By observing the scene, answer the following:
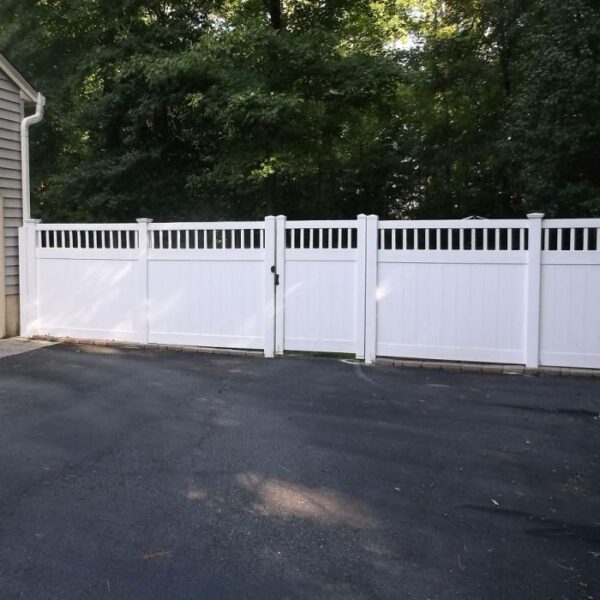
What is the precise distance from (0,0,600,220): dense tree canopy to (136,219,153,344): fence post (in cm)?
483

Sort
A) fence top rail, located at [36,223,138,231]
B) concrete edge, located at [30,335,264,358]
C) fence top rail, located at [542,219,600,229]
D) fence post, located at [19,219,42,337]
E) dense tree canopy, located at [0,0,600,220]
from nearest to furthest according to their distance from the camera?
fence top rail, located at [542,219,600,229]
concrete edge, located at [30,335,264,358]
fence top rail, located at [36,223,138,231]
fence post, located at [19,219,42,337]
dense tree canopy, located at [0,0,600,220]

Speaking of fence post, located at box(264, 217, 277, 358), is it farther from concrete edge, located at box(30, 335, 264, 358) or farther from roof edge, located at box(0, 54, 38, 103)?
roof edge, located at box(0, 54, 38, 103)

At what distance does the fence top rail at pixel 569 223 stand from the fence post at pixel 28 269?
6.34 meters

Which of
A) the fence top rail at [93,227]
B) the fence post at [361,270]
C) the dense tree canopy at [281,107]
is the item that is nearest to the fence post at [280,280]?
the fence post at [361,270]

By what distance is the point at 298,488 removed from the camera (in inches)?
139

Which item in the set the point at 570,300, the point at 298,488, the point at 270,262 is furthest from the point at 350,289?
the point at 298,488

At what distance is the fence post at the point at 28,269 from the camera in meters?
8.31

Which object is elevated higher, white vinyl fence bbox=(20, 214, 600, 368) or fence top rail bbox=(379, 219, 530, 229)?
→ fence top rail bbox=(379, 219, 530, 229)

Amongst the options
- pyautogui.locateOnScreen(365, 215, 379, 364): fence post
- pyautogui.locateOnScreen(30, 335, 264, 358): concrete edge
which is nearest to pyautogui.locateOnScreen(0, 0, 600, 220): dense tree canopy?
pyautogui.locateOnScreen(365, 215, 379, 364): fence post

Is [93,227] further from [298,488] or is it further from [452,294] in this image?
[298,488]

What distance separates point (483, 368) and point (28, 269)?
233 inches

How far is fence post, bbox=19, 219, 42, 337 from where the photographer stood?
831 centimetres

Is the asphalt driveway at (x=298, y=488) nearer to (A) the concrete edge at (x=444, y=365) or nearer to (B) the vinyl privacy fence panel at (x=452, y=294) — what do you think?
(A) the concrete edge at (x=444, y=365)

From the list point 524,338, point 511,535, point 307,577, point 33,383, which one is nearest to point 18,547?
point 307,577
